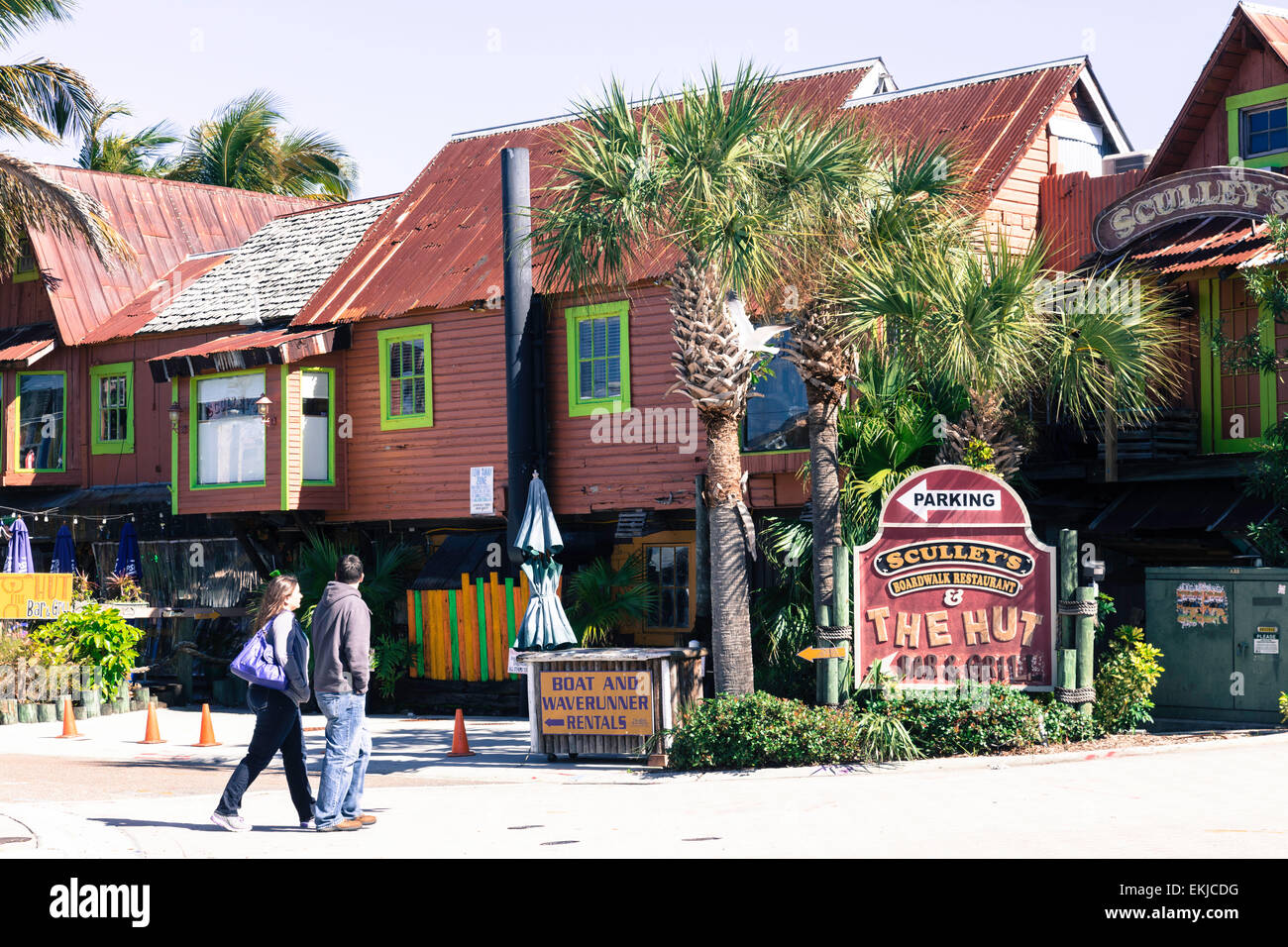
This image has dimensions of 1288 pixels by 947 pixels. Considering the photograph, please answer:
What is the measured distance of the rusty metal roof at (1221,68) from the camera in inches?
789

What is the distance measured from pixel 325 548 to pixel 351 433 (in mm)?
2183

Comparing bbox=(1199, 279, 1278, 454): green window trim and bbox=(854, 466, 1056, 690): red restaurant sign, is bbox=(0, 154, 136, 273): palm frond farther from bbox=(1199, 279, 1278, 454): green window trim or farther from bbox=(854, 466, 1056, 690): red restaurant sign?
bbox=(1199, 279, 1278, 454): green window trim

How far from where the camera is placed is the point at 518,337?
22.0m

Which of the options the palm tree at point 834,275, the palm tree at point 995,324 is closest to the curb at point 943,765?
the palm tree at point 834,275

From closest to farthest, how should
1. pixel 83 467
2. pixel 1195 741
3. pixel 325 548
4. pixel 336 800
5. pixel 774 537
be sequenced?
pixel 336 800 → pixel 1195 741 → pixel 774 537 → pixel 325 548 → pixel 83 467

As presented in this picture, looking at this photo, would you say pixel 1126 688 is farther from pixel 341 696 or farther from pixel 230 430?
pixel 230 430

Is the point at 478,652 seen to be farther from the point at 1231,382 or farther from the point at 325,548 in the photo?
the point at 1231,382

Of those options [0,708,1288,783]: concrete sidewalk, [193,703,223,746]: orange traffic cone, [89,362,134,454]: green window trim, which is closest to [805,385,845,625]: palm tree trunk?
[0,708,1288,783]: concrete sidewalk

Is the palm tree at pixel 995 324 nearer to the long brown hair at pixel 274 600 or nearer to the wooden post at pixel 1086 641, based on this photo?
Result: the wooden post at pixel 1086 641

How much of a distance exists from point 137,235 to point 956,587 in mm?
21348

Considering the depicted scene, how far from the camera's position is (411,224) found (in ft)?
86.1

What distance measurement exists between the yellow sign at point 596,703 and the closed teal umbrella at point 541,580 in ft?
4.04

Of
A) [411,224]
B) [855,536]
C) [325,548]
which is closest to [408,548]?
[325,548]

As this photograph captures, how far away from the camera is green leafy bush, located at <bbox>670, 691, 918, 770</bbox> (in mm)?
14180
